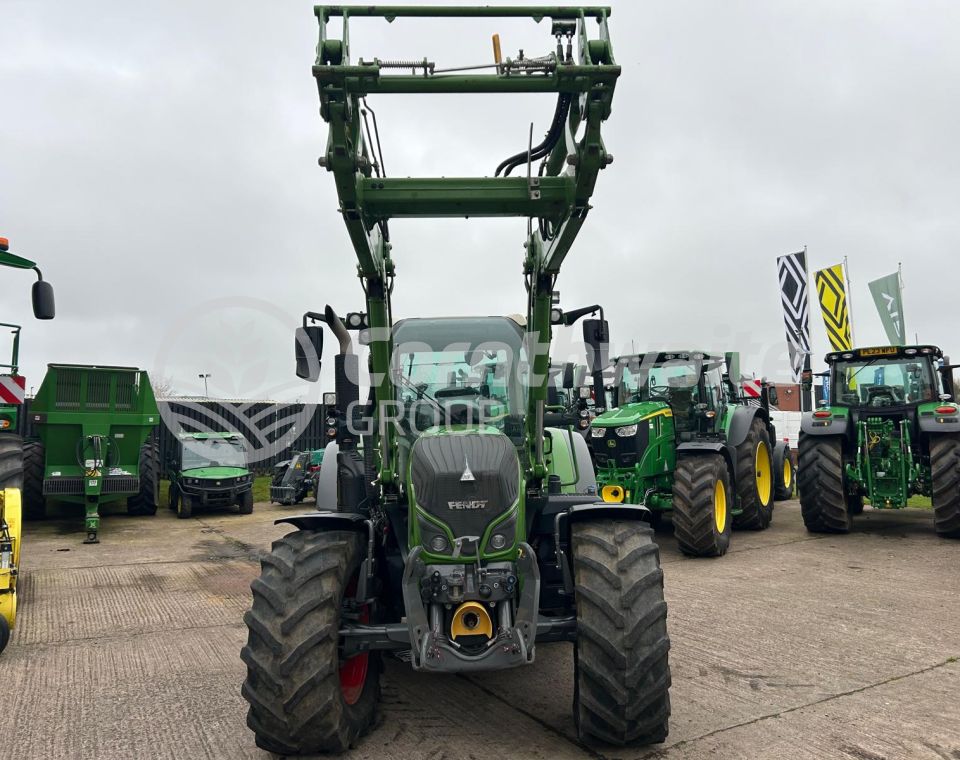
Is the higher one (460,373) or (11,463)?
(460,373)

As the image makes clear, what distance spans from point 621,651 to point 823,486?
7.35 meters

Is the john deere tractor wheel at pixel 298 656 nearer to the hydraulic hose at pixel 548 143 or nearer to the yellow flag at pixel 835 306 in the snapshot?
the hydraulic hose at pixel 548 143

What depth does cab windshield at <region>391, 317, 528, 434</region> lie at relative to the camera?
14.8 feet

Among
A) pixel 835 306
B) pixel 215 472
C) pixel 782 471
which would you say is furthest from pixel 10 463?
pixel 835 306

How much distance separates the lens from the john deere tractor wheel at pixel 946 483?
904 cm

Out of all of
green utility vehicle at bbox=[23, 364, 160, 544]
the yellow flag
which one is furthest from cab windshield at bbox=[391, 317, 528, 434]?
the yellow flag

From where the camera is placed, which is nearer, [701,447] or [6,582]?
[6,582]

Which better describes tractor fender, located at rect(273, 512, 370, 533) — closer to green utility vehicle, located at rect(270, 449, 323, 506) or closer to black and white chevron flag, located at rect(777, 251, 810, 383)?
green utility vehicle, located at rect(270, 449, 323, 506)

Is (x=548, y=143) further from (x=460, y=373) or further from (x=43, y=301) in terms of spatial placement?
(x=43, y=301)

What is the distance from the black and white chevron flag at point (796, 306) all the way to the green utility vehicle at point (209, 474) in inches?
448

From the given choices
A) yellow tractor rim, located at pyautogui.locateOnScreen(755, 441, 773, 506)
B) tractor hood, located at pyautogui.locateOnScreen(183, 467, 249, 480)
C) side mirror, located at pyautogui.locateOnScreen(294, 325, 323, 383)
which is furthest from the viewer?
tractor hood, located at pyautogui.locateOnScreen(183, 467, 249, 480)

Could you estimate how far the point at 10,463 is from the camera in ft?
25.6

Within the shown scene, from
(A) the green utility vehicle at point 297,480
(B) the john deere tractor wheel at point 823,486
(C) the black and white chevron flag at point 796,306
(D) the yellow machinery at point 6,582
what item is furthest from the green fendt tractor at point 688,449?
(A) the green utility vehicle at point 297,480

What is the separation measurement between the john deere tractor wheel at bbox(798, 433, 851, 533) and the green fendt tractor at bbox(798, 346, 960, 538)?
0.01 m
